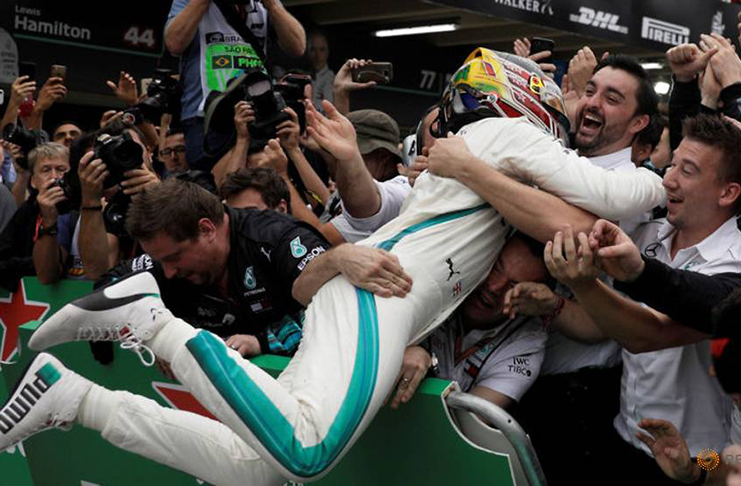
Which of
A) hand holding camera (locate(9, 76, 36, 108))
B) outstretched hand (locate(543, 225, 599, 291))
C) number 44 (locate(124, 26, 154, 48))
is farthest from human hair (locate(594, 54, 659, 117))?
number 44 (locate(124, 26, 154, 48))

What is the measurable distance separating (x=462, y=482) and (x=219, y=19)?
304 cm

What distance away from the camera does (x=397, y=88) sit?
46.5ft

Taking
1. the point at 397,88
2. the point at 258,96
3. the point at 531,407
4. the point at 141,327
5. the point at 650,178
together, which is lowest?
the point at 397,88

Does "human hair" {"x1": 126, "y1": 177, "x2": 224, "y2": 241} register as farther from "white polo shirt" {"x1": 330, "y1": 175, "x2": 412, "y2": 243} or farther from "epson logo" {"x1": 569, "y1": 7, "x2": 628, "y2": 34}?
"epson logo" {"x1": 569, "y1": 7, "x2": 628, "y2": 34}

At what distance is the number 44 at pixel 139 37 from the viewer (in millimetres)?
11468

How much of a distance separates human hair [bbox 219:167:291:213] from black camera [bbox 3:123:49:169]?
9.76 ft

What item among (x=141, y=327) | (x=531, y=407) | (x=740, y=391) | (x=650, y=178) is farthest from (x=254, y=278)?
(x=740, y=391)

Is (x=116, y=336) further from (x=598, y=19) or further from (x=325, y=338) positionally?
(x=598, y=19)

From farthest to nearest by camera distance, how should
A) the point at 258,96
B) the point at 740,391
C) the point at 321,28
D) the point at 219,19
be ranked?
the point at 321,28 < the point at 219,19 < the point at 258,96 < the point at 740,391

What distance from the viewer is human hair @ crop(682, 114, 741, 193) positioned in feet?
11.3

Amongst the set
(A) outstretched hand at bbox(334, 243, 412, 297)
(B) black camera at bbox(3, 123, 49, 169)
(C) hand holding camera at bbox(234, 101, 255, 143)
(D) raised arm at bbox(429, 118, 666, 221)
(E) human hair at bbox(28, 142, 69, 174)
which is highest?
(D) raised arm at bbox(429, 118, 666, 221)

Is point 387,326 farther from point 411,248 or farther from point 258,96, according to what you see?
point 258,96

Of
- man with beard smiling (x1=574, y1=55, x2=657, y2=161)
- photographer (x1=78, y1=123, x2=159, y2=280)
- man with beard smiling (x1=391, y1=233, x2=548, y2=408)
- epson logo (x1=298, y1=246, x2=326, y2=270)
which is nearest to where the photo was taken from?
man with beard smiling (x1=391, y1=233, x2=548, y2=408)

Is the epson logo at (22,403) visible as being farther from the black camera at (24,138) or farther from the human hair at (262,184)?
the black camera at (24,138)
